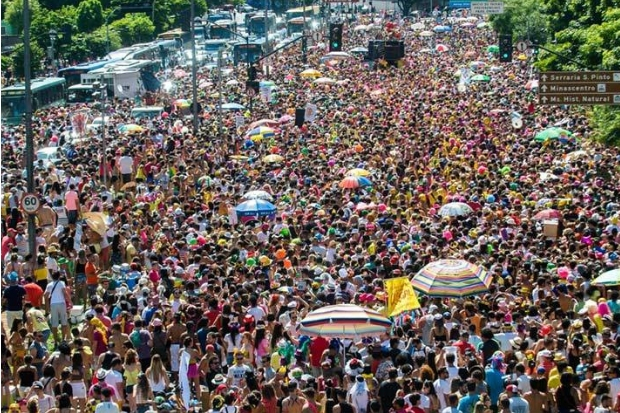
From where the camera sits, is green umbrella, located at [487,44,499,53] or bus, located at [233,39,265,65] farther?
green umbrella, located at [487,44,499,53]

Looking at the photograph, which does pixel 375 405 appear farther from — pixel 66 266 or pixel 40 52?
pixel 40 52

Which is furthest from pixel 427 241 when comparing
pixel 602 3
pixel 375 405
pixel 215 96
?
pixel 215 96

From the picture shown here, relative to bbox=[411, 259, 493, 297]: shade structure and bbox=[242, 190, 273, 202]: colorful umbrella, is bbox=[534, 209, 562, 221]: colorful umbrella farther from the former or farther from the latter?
bbox=[411, 259, 493, 297]: shade structure

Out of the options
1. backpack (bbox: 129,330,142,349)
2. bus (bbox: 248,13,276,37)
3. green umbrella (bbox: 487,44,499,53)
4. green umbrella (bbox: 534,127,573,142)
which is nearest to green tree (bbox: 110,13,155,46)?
bus (bbox: 248,13,276,37)

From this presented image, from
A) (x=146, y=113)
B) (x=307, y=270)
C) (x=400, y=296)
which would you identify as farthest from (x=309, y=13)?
(x=400, y=296)

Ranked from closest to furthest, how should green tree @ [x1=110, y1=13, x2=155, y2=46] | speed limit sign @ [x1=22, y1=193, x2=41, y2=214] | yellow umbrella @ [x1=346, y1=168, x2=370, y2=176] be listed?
speed limit sign @ [x1=22, y1=193, x2=41, y2=214] → yellow umbrella @ [x1=346, y1=168, x2=370, y2=176] → green tree @ [x1=110, y1=13, x2=155, y2=46]

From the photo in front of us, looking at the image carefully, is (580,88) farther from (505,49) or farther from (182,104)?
(182,104)
